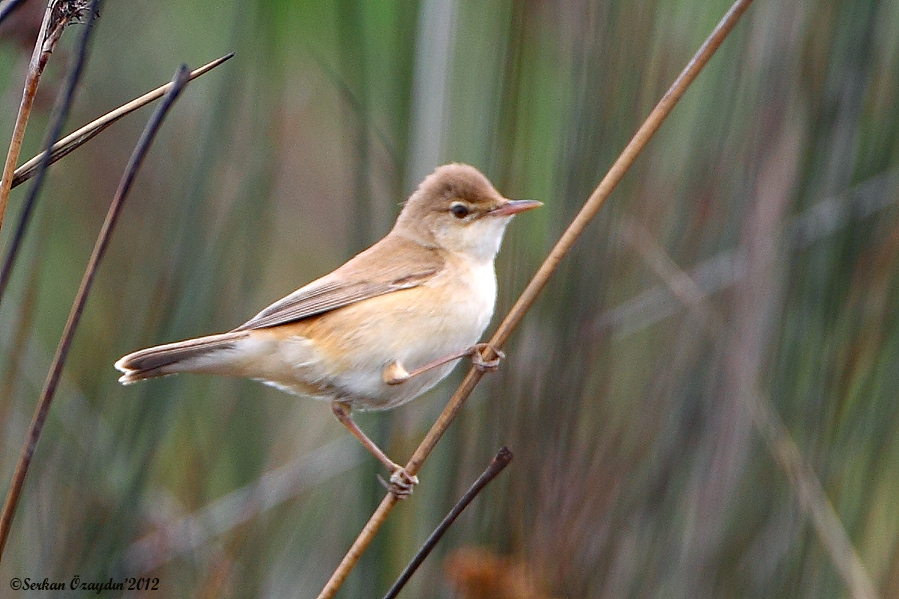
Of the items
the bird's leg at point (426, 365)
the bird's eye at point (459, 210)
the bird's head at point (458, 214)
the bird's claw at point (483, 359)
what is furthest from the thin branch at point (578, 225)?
the bird's eye at point (459, 210)

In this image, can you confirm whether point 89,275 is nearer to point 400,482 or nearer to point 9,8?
point 9,8

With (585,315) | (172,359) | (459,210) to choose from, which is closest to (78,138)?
(172,359)

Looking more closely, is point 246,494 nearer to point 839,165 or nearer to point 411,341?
point 411,341

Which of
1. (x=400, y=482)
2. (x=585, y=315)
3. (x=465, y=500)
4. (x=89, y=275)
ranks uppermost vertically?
(x=89, y=275)

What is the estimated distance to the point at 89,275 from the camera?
1149 millimetres

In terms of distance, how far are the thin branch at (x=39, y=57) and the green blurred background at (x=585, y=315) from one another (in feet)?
2.55

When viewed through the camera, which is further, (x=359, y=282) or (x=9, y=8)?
(x=359, y=282)

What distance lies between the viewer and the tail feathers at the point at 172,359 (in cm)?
198

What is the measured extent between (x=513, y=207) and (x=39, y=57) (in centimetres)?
157

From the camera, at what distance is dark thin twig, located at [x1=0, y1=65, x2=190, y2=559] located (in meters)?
1.08

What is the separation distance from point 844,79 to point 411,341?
4.11ft

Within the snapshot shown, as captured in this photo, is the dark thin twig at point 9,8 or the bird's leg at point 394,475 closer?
the dark thin twig at point 9,8

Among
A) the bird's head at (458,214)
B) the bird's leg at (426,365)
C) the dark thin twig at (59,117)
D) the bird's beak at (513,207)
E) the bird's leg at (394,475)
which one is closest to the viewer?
the dark thin twig at (59,117)

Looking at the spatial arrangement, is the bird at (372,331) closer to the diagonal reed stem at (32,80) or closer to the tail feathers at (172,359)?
the tail feathers at (172,359)
